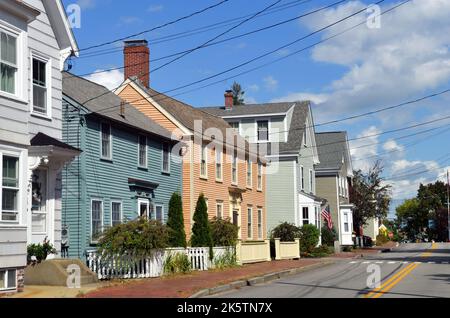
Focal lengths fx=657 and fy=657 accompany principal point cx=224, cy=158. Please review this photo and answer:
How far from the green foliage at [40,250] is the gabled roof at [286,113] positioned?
27.9 metres

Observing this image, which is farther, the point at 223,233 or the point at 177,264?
the point at 223,233

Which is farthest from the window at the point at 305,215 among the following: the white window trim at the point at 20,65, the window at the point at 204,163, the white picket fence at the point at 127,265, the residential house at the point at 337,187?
the white window trim at the point at 20,65

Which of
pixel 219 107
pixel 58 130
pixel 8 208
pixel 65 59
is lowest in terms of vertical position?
pixel 8 208

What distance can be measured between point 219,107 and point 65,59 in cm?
3084

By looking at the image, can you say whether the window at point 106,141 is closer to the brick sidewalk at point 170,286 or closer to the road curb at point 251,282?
the brick sidewalk at point 170,286

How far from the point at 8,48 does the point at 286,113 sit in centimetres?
3114

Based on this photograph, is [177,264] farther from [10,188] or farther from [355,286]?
[10,188]

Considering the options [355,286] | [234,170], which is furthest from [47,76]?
[234,170]

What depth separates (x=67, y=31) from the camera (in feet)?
67.3

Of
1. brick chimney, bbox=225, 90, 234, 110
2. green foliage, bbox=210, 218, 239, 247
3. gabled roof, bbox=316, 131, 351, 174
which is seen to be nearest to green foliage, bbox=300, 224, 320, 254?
green foliage, bbox=210, 218, 239, 247

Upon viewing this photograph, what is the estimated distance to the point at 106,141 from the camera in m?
25.1
